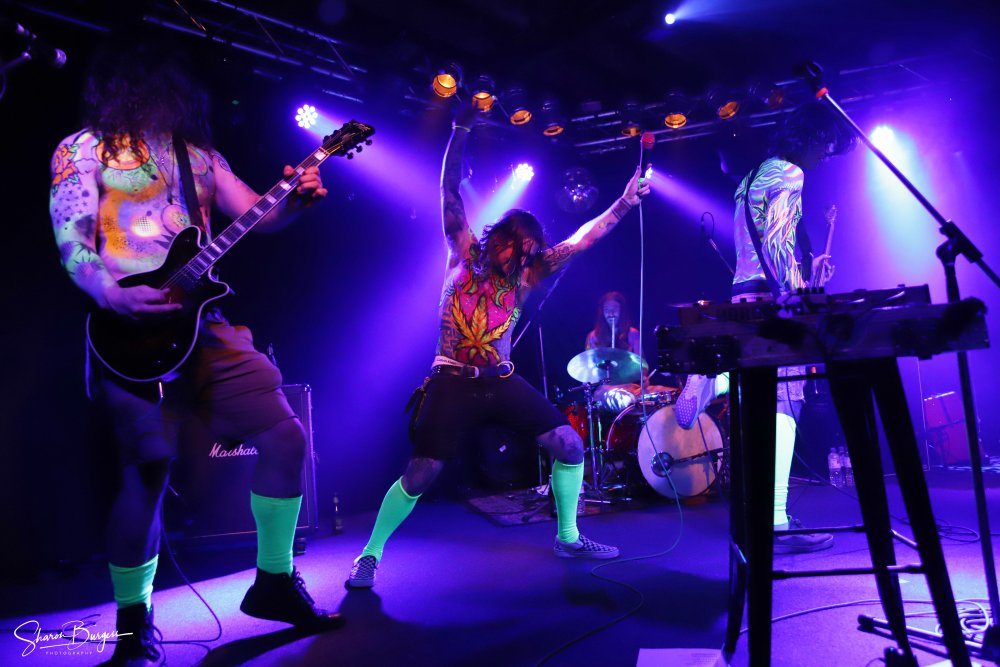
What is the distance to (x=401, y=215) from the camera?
23.9 feet

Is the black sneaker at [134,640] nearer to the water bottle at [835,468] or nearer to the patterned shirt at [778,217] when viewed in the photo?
the patterned shirt at [778,217]

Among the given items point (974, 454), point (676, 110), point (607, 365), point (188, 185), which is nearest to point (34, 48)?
point (188, 185)

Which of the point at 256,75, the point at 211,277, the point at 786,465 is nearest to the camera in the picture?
the point at 211,277

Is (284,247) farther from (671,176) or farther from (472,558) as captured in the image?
(671,176)

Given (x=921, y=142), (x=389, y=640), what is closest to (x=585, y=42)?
(x=921, y=142)

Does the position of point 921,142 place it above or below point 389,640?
above

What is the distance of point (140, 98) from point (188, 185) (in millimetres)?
467

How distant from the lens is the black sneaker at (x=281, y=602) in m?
2.76

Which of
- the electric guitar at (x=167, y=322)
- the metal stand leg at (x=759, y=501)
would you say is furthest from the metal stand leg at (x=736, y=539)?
the electric guitar at (x=167, y=322)

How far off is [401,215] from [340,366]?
186 cm

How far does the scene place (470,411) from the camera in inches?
143

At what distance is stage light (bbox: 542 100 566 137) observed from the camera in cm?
704

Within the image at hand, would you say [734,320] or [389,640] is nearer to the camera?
[734,320]

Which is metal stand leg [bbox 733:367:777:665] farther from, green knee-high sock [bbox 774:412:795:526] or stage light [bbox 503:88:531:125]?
stage light [bbox 503:88:531:125]
